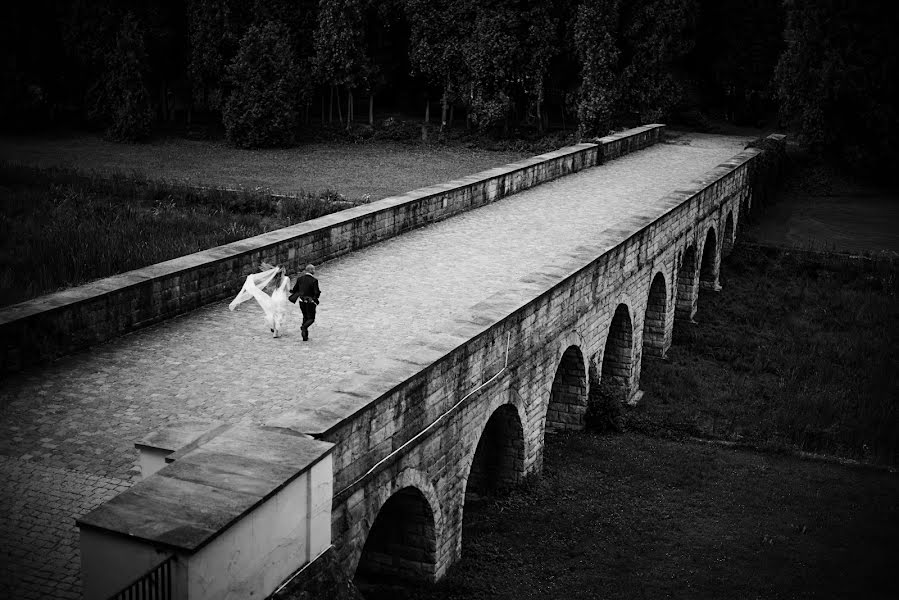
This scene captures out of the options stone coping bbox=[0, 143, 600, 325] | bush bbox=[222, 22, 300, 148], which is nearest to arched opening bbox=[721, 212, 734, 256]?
stone coping bbox=[0, 143, 600, 325]

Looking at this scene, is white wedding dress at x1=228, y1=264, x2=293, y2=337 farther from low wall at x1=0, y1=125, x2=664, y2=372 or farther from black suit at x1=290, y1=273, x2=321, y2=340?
low wall at x1=0, y1=125, x2=664, y2=372

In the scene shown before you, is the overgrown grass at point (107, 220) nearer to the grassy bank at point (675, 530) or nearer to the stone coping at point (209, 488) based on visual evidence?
the grassy bank at point (675, 530)

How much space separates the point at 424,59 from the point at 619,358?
22912mm

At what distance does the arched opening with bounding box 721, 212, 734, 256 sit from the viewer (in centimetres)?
2717

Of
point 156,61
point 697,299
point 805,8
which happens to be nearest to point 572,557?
point 697,299

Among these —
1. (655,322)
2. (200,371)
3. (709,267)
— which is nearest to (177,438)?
(200,371)

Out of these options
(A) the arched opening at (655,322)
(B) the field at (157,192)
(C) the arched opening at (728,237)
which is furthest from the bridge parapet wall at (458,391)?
(C) the arched opening at (728,237)

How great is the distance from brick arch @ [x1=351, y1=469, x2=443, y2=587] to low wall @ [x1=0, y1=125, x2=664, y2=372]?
12.4ft

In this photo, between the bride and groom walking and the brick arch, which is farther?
the bride and groom walking

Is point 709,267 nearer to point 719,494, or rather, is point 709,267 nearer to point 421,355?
point 719,494

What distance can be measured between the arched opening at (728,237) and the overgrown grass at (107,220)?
34.0ft

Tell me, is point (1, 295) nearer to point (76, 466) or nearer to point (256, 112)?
point (76, 466)

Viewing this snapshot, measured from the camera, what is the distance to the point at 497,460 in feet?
42.6

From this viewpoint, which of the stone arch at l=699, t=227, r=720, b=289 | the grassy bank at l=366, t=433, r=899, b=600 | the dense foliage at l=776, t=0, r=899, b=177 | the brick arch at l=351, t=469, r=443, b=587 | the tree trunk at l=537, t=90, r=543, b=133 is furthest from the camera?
the tree trunk at l=537, t=90, r=543, b=133
